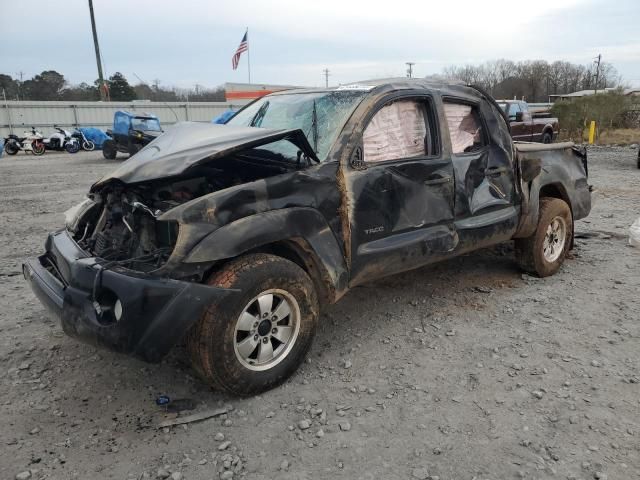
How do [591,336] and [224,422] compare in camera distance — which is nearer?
[224,422]

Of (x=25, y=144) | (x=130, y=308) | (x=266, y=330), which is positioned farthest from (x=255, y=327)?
(x=25, y=144)

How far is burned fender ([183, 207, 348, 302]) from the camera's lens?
2.78 meters

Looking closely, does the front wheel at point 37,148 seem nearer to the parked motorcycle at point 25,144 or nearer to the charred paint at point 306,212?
the parked motorcycle at point 25,144

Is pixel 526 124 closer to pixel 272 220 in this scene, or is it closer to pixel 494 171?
pixel 494 171

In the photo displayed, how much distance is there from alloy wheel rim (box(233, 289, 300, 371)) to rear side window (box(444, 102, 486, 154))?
6.47 feet

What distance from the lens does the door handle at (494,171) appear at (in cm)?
435

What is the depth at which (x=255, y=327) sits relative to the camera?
2996mm

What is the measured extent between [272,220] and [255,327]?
2.08ft

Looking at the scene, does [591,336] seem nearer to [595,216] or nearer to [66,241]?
[66,241]

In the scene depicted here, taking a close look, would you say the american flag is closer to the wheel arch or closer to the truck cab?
the truck cab

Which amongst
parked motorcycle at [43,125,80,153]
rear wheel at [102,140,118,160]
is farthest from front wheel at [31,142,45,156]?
rear wheel at [102,140,118,160]

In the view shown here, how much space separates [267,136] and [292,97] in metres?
1.21

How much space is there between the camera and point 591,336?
381 cm

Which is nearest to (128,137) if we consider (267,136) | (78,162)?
(78,162)
